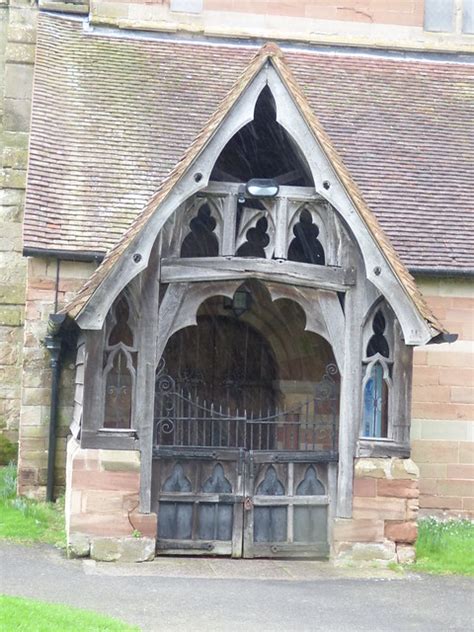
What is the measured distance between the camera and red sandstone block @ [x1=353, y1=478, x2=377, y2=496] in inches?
400

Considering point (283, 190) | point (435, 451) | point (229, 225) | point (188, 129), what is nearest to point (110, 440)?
point (229, 225)

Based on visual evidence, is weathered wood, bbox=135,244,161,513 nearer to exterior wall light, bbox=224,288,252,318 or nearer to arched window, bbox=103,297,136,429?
arched window, bbox=103,297,136,429

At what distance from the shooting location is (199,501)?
10258 millimetres

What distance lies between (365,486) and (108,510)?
248 centimetres

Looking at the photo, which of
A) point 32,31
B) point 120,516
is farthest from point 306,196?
point 32,31

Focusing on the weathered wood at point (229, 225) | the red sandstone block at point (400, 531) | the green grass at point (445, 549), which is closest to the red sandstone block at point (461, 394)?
the green grass at point (445, 549)

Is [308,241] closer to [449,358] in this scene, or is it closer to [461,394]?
[449,358]

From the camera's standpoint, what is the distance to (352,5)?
57.3ft

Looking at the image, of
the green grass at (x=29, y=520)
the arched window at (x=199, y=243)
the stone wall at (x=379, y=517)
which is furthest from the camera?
the arched window at (x=199, y=243)

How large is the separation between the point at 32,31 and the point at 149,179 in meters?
4.60

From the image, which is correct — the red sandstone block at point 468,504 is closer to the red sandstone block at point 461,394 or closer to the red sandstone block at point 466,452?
the red sandstone block at point 466,452

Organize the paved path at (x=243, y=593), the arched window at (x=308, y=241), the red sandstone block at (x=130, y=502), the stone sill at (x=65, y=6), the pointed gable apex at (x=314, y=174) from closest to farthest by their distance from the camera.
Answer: the paved path at (x=243, y=593), the pointed gable apex at (x=314, y=174), the red sandstone block at (x=130, y=502), the arched window at (x=308, y=241), the stone sill at (x=65, y=6)

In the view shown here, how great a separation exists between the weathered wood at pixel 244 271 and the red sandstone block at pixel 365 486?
6.22 ft

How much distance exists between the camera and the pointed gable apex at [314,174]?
9.73m
